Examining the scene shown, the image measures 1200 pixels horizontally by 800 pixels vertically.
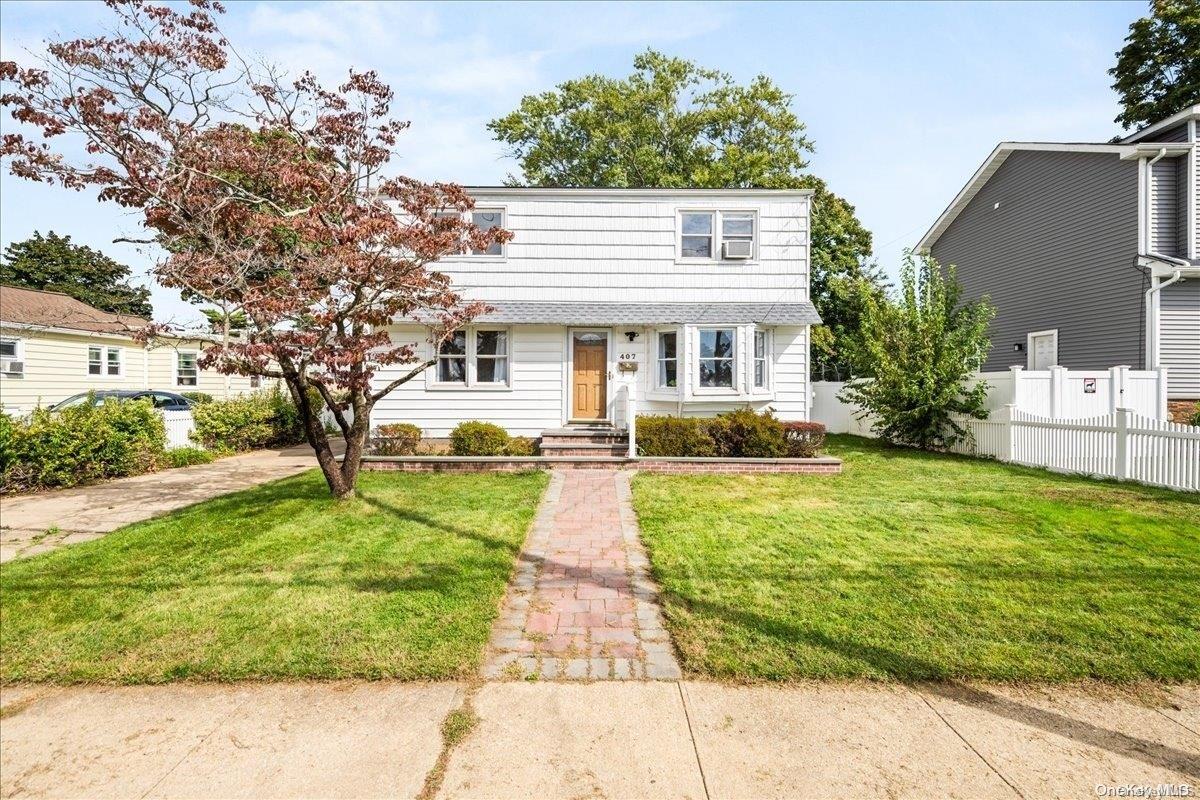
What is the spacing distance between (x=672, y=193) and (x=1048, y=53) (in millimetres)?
7702

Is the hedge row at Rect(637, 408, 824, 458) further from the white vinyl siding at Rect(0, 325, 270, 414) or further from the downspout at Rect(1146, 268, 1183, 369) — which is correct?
the white vinyl siding at Rect(0, 325, 270, 414)

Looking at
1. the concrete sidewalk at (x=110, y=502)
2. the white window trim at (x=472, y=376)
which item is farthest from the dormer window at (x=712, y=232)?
the concrete sidewalk at (x=110, y=502)

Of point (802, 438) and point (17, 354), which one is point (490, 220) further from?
point (17, 354)

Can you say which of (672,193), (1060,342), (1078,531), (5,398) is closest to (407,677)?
(1078,531)

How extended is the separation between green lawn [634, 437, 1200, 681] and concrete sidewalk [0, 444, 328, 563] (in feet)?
21.7

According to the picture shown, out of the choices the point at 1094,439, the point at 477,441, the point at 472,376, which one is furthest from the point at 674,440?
the point at 1094,439

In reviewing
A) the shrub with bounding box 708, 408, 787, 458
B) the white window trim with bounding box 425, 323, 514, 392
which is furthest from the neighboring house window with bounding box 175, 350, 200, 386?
the shrub with bounding box 708, 408, 787, 458

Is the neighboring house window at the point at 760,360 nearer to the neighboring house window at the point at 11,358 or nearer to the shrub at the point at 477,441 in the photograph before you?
the shrub at the point at 477,441

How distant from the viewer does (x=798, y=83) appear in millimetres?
26328

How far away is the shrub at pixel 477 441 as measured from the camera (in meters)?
11.1

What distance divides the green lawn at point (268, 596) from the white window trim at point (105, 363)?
1790 cm

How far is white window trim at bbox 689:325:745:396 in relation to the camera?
12.0 metres

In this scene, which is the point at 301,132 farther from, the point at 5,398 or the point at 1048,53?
the point at 5,398

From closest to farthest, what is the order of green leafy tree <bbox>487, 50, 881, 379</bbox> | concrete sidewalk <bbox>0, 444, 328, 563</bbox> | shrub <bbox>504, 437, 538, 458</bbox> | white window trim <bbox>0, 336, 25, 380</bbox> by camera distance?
concrete sidewalk <bbox>0, 444, 328, 563</bbox> < shrub <bbox>504, 437, 538, 458</bbox> < white window trim <bbox>0, 336, 25, 380</bbox> < green leafy tree <bbox>487, 50, 881, 379</bbox>
